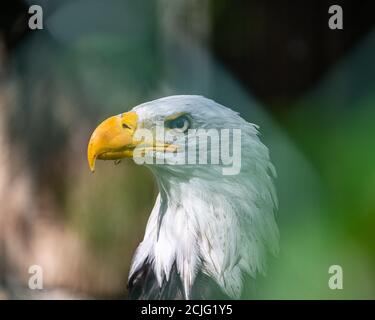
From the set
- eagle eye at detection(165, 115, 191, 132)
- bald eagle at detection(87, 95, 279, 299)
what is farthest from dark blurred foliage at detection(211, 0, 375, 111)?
eagle eye at detection(165, 115, 191, 132)

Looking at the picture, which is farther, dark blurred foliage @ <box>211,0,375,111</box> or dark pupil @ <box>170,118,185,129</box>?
dark blurred foliage @ <box>211,0,375,111</box>

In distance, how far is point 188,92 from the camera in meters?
2.03

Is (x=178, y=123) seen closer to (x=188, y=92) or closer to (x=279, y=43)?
(x=188, y=92)

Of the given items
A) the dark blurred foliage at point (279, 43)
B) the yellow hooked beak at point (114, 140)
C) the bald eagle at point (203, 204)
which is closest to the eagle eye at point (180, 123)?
the bald eagle at point (203, 204)

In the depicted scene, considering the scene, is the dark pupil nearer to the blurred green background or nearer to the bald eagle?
the bald eagle

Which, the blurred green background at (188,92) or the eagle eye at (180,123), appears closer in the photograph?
the eagle eye at (180,123)

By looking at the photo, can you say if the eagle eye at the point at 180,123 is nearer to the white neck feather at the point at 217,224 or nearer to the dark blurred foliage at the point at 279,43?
the white neck feather at the point at 217,224

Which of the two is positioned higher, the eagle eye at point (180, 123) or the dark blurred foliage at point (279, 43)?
the dark blurred foliage at point (279, 43)

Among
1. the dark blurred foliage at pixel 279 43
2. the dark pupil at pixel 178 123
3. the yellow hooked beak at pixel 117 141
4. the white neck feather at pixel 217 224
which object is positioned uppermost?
the dark blurred foliage at pixel 279 43

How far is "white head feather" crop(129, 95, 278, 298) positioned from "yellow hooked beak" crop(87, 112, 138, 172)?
0.27 feet

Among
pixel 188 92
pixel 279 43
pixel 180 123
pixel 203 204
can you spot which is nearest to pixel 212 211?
pixel 203 204

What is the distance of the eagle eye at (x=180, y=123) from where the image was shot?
188 cm

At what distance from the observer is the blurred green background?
204 centimetres

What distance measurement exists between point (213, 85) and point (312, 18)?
0.42m
